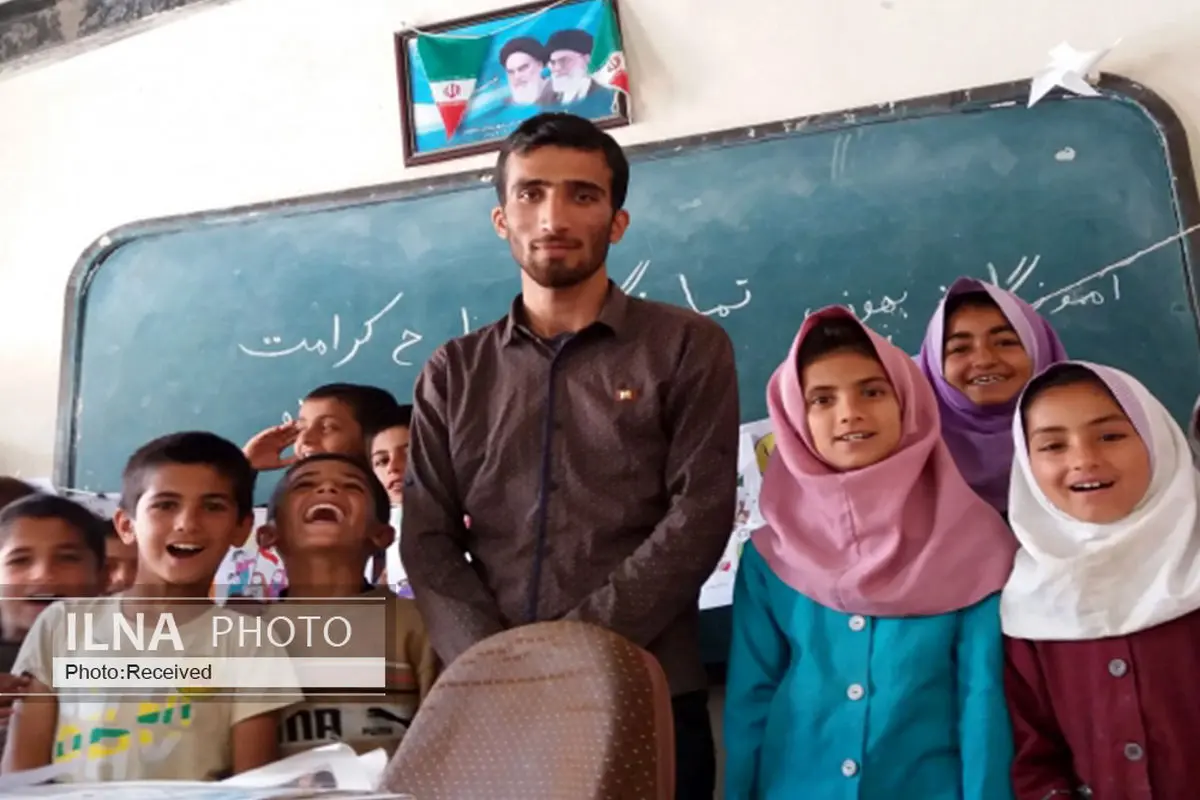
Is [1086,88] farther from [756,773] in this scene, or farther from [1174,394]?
[756,773]

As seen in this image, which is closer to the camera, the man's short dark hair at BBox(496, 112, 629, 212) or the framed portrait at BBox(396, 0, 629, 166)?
the man's short dark hair at BBox(496, 112, 629, 212)

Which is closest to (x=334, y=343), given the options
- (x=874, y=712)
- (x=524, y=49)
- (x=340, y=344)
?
(x=340, y=344)

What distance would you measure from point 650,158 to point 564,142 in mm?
598

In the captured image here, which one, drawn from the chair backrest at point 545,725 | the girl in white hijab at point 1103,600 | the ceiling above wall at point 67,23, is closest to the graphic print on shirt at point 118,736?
the chair backrest at point 545,725

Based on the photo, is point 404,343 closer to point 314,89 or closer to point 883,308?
point 314,89

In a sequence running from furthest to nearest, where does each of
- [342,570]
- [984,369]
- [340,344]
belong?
1. [340,344]
2. [342,570]
3. [984,369]

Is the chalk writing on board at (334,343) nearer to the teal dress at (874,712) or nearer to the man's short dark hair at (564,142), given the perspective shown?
the man's short dark hair at (564,142)

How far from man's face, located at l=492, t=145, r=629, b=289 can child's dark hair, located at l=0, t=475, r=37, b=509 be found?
1114 mm

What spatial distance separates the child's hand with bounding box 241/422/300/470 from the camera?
205cm

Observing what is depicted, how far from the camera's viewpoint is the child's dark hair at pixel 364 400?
1.91 meters

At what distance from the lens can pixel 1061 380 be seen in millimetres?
1296

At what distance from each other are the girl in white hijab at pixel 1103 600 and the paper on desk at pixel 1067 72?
2.27 ft

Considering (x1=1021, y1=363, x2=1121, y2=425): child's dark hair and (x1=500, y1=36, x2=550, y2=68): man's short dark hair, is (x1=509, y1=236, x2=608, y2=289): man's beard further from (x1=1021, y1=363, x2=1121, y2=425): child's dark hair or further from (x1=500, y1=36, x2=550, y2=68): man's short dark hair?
(x1=500, y1=36, x2=550, y2=68): man's short dark hair

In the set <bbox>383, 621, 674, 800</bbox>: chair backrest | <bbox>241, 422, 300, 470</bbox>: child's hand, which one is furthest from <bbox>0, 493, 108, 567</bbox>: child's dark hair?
<bbox>383, 621, 674, 800</bbox>: chair backrest
